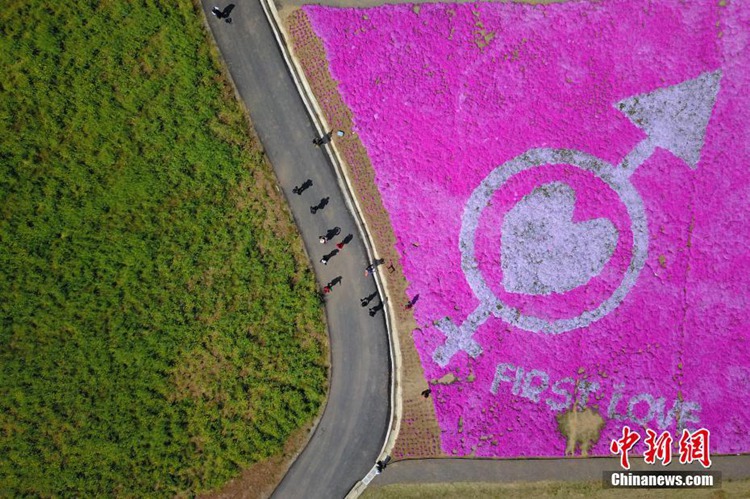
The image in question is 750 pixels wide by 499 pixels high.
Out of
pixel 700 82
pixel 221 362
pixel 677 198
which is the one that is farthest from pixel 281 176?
pixel 700 82

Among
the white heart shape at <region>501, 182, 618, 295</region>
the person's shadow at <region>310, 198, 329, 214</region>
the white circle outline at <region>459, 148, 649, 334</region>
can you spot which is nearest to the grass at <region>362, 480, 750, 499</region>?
the white circle outline at <region>459, 148, 649, 334</region>

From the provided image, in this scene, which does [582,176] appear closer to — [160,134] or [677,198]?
[677,198]

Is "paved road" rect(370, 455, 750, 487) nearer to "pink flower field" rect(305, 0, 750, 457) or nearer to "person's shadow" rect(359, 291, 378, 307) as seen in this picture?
"pink flower field" rect(305, 0, 750, 457)

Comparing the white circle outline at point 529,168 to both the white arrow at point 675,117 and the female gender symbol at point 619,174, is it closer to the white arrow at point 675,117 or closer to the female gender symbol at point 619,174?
the female gender symbol at point 619,174

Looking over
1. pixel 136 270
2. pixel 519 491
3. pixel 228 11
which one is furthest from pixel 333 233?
pixel 519 491

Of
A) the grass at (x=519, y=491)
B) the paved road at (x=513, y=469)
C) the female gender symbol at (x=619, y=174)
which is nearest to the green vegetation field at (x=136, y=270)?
the paved road at (x=513, y=469)

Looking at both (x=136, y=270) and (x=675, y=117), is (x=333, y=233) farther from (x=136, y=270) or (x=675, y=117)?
(x=675, y=117)
